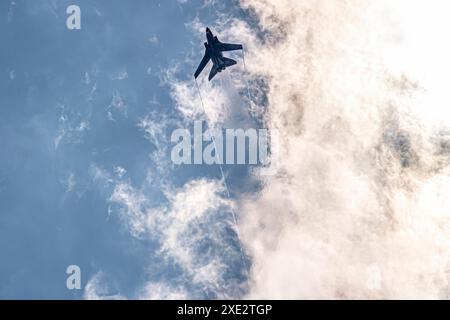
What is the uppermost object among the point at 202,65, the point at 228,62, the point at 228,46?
the point at 228,46

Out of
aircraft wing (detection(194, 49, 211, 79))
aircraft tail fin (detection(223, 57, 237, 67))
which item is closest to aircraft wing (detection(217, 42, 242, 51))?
aircraft tail fin (detection(223, 57, 237, 67))

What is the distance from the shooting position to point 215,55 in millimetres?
138875

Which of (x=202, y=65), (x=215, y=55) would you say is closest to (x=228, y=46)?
(x=215, y=55)

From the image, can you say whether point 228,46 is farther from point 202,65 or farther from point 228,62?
point 202,65

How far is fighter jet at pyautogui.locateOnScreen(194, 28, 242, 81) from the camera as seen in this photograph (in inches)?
5349

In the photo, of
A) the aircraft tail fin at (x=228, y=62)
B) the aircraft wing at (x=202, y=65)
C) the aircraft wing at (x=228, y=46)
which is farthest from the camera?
the aircraft tail fin at (x=228, y=62)

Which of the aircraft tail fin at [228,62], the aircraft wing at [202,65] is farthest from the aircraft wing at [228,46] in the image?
the aircraft wing at [202,65]

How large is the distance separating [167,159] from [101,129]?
24652mm

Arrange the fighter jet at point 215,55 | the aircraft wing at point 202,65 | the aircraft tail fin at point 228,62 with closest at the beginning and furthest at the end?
1. the fighter jet at point 215,55
2. the aircraft wing at point 202,65
3. the aircraft tail fin at point 228,62

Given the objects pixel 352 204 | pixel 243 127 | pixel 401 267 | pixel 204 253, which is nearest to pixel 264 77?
pixel 243 127

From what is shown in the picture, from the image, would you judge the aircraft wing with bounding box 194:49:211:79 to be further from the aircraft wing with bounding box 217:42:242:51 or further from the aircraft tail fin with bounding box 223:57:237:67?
the aircraft wing with bounding box 217:42:242:51

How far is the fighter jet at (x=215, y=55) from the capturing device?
13588 cm

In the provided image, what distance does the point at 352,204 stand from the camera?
136 m

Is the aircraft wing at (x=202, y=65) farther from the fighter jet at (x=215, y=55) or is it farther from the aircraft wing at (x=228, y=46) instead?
the aircraft wing at (x=228, y=46)
